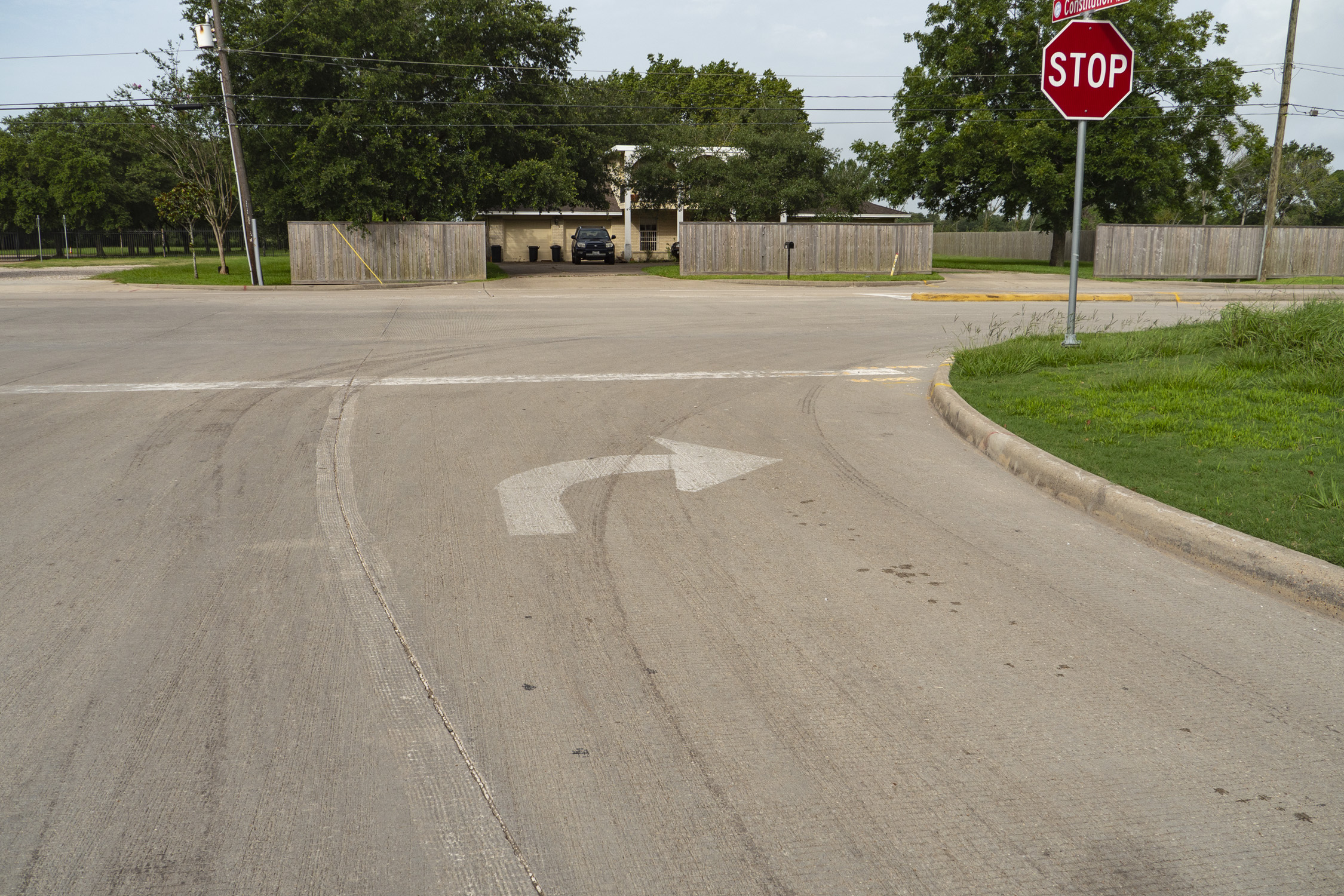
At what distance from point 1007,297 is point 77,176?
6412 centimetres

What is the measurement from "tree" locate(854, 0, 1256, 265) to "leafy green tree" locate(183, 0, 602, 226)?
56.6ft

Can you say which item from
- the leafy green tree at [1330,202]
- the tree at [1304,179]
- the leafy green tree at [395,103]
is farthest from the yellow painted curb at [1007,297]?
the leafy green tree at [1330,202]

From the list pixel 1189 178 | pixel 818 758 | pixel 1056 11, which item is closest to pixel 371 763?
pixel 818 758

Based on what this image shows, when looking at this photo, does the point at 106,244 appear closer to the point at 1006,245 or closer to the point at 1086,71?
the point at 1006,245

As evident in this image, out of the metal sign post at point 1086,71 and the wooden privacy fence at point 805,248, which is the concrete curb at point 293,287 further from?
the metal sign post at point 1086,71

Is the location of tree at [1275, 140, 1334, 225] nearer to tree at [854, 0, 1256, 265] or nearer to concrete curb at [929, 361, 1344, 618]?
tree at [854, 0, 1256, 265]

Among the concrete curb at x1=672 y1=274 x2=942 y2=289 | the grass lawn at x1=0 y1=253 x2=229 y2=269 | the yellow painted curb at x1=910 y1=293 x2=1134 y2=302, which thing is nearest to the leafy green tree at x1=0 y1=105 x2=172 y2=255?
the grass lawn at x1=0 y1=253 x2=229 y2=269

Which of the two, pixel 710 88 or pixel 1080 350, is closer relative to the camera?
pixel 1080 350

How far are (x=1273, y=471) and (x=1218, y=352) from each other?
16.7ft

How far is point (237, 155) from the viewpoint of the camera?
29.3m

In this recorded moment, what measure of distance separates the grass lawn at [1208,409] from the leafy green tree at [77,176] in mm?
62207

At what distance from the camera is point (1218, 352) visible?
1045cm

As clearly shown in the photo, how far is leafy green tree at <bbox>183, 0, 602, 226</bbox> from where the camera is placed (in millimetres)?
31594

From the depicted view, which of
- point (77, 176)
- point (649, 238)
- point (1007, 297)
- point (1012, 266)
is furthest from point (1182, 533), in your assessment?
point (77, 176)
